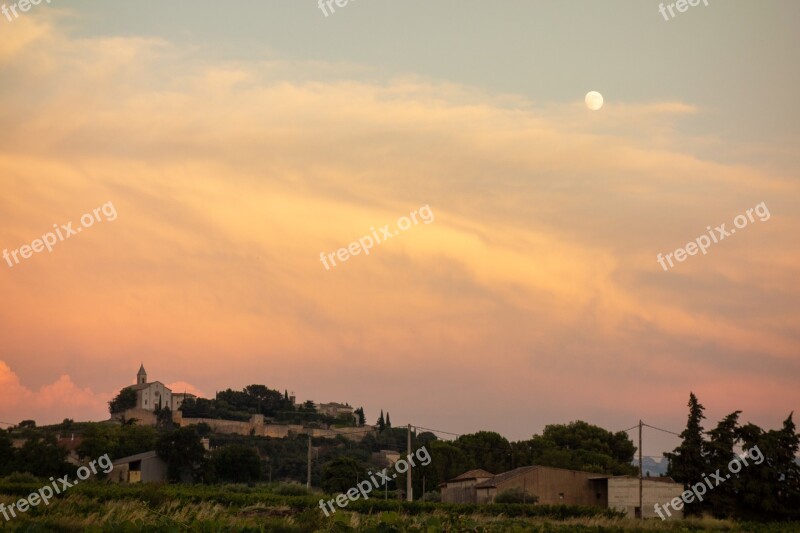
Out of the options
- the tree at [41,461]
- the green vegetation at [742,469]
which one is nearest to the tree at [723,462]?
the green vegetation at [742,469]

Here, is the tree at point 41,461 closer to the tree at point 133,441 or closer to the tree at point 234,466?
the tree at point 234,466

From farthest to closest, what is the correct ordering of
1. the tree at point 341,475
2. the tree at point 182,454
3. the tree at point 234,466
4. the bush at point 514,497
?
1. the tree at point 234,466
2. the tree at point 182,454
3. the tree at point 341,475
4. the bush at point 514,497

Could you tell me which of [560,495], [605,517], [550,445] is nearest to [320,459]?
[550,445]

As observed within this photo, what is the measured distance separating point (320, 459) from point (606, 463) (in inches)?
2849

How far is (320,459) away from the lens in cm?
16325

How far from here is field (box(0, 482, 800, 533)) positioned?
22.2 metres

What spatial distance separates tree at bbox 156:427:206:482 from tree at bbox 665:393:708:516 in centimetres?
4165

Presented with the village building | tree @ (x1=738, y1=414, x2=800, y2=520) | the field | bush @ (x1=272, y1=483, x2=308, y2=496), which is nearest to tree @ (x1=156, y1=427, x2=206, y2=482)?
the field

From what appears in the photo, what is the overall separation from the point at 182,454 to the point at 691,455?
147 ft

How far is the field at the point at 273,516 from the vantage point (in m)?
22.2

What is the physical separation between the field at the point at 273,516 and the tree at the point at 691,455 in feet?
35.7

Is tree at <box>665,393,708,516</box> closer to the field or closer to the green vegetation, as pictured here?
the green vegetation

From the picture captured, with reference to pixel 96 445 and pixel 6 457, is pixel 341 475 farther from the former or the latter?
pixel 96 445

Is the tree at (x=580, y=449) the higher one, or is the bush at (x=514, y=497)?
the tree at (x=580, y=449)
